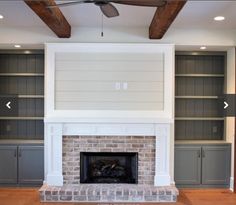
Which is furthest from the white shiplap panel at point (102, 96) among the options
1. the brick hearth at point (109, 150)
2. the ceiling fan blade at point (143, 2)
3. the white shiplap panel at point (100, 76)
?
the ceiling fan blade at point (143, 2)

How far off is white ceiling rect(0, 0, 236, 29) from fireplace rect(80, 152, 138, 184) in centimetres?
216

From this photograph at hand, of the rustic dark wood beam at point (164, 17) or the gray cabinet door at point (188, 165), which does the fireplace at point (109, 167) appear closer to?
the gray cabinet door at point (188, 165)

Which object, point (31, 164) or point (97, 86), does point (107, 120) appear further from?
point (31, 164)

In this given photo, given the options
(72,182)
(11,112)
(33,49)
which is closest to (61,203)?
(72,182)

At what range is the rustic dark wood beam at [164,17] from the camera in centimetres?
317

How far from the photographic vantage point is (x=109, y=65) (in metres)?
4.82

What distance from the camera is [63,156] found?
15.6 feet

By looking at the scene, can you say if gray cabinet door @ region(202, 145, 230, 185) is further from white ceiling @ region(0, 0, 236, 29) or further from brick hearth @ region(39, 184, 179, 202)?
white ceiling @ region(0, 0, 236, 29)

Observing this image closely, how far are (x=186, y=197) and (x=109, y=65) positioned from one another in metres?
2.55

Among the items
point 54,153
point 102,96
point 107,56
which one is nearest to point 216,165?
point 102,96

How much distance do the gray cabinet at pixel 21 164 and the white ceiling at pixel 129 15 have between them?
2145mm

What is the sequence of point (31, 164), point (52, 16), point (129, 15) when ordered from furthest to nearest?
point (31, 164) → point (129, 15) → point (52, 16)

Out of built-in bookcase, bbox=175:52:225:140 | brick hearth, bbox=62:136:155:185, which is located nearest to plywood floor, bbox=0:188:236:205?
brick hearth, bbox=62:136:155:185

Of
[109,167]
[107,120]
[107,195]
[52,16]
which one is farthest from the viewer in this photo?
[109,167]
